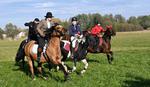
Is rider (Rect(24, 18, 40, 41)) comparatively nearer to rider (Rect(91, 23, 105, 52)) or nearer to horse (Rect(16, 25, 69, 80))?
horse (Rect(16, 25, 69, 80))

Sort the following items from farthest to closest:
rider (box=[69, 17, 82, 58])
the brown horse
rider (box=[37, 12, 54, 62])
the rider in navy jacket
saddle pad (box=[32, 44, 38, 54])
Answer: the rider in navy jacket < rider (box=[69, 17, 82, 58]) < saddle pad (box=[32, 44, 38, 54]) < rider (box=[37, 12, 54, 62]) < the brown horse

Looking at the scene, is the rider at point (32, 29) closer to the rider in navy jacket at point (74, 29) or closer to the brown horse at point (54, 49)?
the rider in navy jacket at point (74, 29)

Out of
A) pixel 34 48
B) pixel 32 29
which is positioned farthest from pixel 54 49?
pixel 32 29

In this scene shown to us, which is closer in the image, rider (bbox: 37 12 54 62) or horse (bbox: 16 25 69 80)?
horse (bbox: 16 25 69 80)

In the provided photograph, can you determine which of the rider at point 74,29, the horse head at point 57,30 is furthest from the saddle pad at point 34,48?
the rider at point 74,29

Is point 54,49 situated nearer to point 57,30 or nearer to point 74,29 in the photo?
point 57,30

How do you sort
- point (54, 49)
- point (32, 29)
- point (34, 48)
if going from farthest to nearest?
1. point (32, 29)
2. point (34, 48)
3. point (54, 49)

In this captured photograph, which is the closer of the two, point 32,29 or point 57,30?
point 57,30

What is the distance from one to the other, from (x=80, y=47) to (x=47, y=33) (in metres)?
2.55

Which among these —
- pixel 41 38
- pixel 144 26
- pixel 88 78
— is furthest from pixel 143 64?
pixel 144 26

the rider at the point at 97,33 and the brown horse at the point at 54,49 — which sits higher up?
the brown horse at the point at 54,49

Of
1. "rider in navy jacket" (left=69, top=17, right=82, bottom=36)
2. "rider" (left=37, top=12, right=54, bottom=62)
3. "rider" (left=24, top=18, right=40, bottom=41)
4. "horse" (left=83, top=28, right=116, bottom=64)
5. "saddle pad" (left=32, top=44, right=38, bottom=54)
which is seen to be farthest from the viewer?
"horse" (left=83, top=28, right=116, bottom=64)

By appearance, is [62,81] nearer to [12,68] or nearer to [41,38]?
[41,38]

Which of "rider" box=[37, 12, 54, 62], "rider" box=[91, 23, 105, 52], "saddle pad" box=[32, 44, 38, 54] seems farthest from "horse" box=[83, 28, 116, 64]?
"saddle pad" box=[32, 44, 38, 54]
